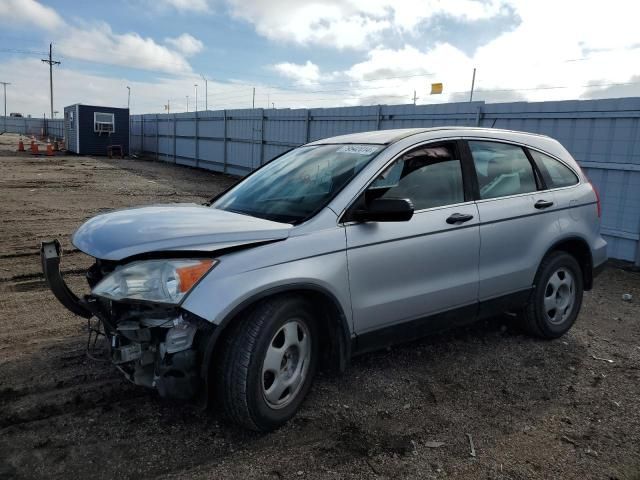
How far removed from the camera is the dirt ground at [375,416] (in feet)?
9.22

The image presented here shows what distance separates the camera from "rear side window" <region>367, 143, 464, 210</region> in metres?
3.58

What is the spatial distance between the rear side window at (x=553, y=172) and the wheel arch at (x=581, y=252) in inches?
19.9

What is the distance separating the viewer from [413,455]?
9.63 ft

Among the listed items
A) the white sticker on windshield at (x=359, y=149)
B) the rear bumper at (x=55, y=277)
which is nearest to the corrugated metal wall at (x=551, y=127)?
the white sticker on windshield at (x=359, y=149)

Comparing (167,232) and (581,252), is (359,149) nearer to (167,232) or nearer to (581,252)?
(167,232)

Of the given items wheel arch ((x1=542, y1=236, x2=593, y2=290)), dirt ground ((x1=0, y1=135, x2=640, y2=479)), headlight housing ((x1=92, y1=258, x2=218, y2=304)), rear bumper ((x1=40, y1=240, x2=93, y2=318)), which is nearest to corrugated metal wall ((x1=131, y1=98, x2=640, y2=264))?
dirt ground ((x1=0, y1=135, x2=640, y2=479))

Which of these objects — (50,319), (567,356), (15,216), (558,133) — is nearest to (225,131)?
(15,216)

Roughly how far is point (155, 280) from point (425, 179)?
2029 millimetres

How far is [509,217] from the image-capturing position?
13.6 feet

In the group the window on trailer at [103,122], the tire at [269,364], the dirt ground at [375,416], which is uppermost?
the window on trailer at [103,122]

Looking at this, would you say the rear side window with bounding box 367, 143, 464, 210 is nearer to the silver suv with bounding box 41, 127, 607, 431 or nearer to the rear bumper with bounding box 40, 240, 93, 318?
the silver suv with bounding box 41, 127, 607, 431

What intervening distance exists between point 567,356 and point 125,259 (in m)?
3.63

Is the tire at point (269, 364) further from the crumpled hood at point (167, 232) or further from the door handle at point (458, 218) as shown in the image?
the door handle at point (458, 218)

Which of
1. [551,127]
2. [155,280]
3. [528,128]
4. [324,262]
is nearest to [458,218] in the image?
[324,262]
